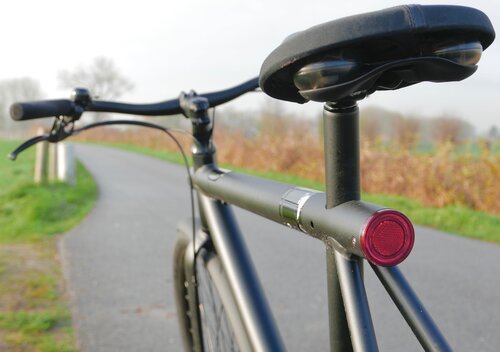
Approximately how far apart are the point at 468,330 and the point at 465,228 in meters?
3.42

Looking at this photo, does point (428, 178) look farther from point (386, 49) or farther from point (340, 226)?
point (386, 49)

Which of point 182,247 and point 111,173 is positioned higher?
point 182,247

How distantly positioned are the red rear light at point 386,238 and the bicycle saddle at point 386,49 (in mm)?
228

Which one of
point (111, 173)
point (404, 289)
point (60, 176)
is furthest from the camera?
point (111, 173)

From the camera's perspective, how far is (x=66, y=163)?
1051 cm

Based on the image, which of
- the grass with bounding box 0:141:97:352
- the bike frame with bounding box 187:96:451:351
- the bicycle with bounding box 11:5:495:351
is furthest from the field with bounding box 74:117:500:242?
the bicycle with bounding box 11:5:495:351

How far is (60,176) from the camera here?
11.0 m

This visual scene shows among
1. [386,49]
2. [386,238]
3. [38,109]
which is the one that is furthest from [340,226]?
[38,109]

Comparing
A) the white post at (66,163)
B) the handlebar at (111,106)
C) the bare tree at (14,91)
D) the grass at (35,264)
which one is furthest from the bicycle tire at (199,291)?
the bare tree at (14,91)

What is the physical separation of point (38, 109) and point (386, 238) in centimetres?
119

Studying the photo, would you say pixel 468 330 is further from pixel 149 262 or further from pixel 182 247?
pixel 149 262

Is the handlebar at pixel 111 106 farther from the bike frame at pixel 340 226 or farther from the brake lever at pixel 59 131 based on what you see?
the bike frame at pixel 340 226

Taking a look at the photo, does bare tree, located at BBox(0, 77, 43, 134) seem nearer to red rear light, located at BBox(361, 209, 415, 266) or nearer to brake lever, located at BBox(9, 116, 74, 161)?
brake lever, located at BBox(9, 116, 74, 161)

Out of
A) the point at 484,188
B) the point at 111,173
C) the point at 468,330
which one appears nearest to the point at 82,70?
the point at 111,173
